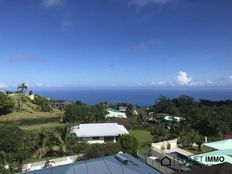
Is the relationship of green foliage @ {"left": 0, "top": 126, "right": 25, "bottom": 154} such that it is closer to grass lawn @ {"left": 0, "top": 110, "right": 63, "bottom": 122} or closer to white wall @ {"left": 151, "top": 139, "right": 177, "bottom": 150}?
white wall @ {"left": 151, "top": 139, "right": 177, "bottom": 150}

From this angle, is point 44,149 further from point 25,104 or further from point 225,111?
point 25,104

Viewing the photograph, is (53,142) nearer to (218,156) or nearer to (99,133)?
(99,133)

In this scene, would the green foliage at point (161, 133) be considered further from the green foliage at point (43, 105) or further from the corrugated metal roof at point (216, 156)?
the green foliage at point (43, 105)

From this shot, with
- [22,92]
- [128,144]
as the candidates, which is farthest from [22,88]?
[128,144]

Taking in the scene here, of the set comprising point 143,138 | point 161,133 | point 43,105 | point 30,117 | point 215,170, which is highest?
point 215,170

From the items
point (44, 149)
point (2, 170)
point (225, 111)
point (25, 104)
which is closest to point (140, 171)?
point (2, 170)

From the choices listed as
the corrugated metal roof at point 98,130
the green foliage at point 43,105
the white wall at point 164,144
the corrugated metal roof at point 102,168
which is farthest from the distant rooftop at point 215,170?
the green foliage at point 43,105
